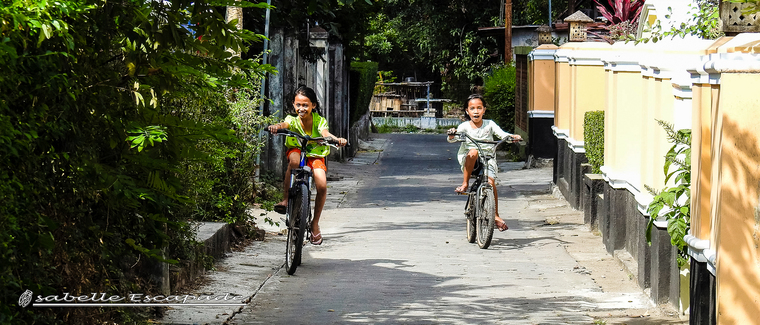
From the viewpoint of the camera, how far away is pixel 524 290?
768 centimetres

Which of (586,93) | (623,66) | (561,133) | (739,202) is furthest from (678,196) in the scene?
(561,133)

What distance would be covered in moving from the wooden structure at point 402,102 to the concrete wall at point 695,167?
2565 centimetres

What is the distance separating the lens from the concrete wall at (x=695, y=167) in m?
4.43

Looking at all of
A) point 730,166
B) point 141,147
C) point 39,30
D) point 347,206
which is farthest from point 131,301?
point 347,206

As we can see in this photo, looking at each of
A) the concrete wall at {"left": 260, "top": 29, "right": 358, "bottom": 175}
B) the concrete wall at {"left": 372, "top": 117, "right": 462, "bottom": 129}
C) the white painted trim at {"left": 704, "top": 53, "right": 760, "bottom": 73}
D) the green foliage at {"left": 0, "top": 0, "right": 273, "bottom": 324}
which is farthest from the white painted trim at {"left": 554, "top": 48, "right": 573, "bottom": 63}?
the concrete wall at {"left": 372, "top": 117, "right": 462, "bottom": 129}

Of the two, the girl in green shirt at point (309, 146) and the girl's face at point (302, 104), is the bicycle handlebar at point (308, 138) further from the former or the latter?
the girl's face at point (302, 104)

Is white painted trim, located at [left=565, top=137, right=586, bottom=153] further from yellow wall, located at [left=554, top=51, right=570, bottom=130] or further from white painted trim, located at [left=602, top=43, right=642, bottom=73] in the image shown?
white painted trim, located at [left=602, top=43, right=642, bottom=73]

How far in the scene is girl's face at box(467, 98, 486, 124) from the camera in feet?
33.7

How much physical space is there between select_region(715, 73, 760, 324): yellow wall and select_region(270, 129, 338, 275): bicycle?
14.0ft

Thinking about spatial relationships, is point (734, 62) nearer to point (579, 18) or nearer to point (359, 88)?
point (579, 18)

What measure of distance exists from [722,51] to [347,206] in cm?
969

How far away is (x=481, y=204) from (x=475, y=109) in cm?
103

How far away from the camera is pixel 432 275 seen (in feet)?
27.3

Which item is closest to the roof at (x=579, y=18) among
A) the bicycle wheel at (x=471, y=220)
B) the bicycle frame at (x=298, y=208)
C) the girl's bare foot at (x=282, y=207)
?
the bicycle wheel at (x=471, y=220)
